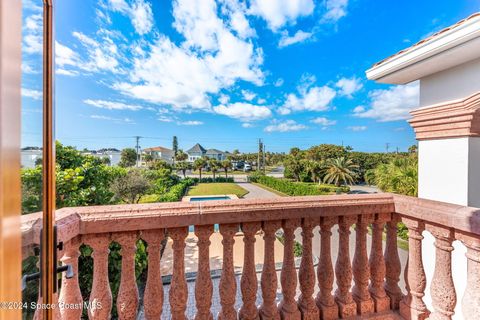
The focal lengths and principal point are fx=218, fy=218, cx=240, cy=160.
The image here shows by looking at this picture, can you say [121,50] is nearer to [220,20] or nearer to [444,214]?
[220,20]

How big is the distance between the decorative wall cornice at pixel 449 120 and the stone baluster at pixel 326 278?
1.90 meters

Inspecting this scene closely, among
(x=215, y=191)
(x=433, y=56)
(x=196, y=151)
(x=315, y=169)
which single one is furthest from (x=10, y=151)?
(x=196, y=151)

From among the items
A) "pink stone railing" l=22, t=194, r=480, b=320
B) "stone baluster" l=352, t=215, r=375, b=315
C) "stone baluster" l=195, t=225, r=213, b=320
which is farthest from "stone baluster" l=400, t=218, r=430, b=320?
"stone baluster" l=195, t=225, r=213, b=320

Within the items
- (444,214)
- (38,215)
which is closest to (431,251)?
(444,214)

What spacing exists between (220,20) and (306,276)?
7671mm

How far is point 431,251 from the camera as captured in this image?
2.35 m

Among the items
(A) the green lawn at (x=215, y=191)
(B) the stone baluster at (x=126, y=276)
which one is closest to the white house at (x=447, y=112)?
(B) the stone baluster at (x=126, y=276)

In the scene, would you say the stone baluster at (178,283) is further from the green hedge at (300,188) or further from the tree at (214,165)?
the tree at (214,165)

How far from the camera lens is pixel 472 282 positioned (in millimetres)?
1242

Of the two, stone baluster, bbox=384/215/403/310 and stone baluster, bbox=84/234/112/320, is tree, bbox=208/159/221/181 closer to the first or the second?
stone baluster, bbox=384/215/403/310

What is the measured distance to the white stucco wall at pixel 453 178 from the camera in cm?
218

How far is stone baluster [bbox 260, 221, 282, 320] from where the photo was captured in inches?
55.8

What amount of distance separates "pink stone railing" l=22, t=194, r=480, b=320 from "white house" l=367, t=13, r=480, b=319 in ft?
2.86

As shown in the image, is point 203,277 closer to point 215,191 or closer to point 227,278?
point 227,278
